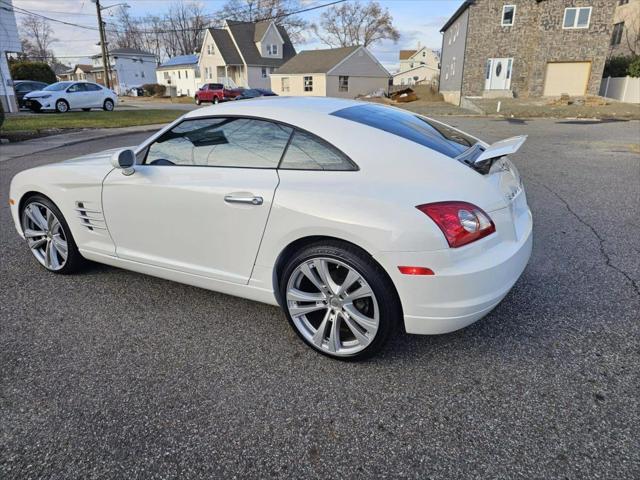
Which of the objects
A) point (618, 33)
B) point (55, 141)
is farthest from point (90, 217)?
point (618, 33)

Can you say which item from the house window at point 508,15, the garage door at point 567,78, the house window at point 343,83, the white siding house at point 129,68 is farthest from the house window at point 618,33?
the white siding house at point 129,68

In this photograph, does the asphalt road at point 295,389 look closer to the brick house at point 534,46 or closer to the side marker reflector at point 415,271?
the side marker reflector at point 415,271

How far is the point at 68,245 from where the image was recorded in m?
3.75

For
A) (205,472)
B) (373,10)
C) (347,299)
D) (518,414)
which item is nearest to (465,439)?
(518,414)

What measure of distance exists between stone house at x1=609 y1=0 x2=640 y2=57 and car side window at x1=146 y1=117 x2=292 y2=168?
1565 inches

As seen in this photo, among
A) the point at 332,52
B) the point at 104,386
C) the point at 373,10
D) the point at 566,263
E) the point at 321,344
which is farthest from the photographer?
the point at 373,10

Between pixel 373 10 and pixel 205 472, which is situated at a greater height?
pixel 373 10

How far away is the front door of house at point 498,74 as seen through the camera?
3039cm

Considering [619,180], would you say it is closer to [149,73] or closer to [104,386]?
[104,386]

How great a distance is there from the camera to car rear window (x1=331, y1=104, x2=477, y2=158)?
2.81m

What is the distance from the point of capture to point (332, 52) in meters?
45.2

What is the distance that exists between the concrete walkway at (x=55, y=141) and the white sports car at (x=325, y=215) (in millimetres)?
9403

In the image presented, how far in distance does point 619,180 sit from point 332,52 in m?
42.3

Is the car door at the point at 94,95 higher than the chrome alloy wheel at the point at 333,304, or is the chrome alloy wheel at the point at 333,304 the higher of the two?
the car door at the point at 94,95
